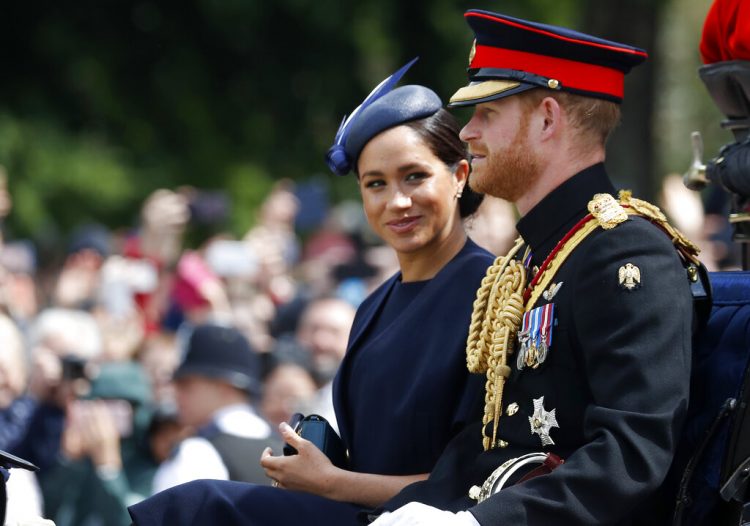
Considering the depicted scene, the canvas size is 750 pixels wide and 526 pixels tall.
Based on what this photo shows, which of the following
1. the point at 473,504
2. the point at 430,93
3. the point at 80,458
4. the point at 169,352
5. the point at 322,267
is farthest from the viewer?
the point at 322,267

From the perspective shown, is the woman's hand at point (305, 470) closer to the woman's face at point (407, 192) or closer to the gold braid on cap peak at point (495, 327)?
the gold braid on cap peak at point (495, 327)

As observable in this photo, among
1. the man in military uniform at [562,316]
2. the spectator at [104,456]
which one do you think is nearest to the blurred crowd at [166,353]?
the spectator at [104,456]

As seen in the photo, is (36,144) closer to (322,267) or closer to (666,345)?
(322,267)

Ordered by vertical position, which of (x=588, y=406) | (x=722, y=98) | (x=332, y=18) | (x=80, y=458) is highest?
(x=332, y=18)

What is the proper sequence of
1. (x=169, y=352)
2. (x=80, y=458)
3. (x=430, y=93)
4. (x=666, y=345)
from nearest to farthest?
(x=666, y=345)
(x=430, y=93)
(x=80, y=458)
(x=169, y=352)

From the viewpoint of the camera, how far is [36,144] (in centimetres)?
1455

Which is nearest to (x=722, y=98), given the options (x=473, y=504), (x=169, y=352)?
(x=473, y=504)

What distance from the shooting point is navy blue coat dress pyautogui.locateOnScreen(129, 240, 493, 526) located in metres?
3.96

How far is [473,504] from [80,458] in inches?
156

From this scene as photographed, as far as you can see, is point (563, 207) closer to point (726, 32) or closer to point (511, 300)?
point (511, 300)

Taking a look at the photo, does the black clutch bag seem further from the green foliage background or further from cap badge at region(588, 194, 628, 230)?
the green foliage background

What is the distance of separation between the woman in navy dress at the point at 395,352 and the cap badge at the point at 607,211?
0.62m

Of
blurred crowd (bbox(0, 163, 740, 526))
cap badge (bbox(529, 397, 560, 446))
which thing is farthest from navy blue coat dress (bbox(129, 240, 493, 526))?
blurred crowd (bbox(0, 163, 740, 526))

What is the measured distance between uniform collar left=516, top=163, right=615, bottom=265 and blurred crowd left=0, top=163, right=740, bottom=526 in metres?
0.93
